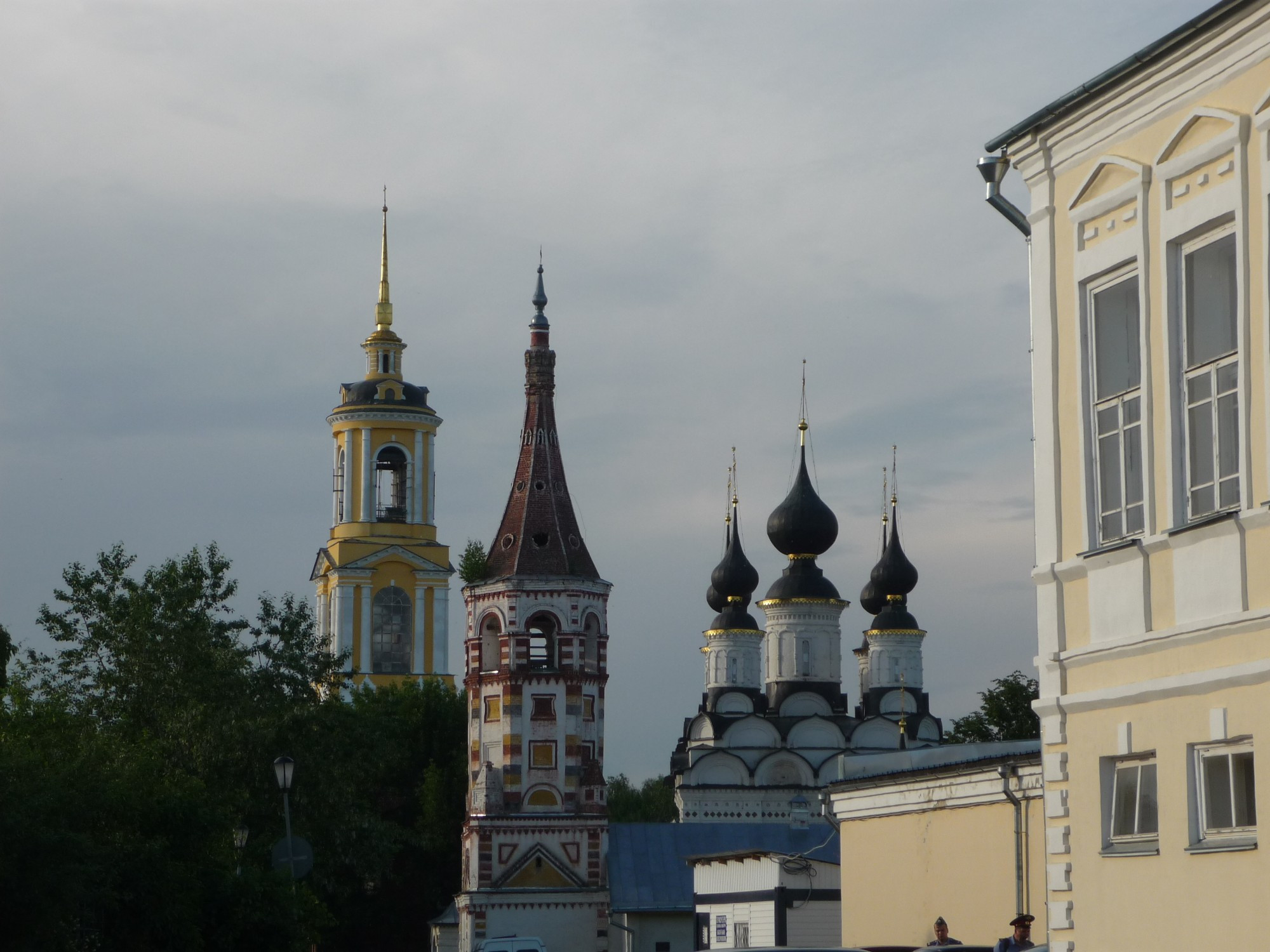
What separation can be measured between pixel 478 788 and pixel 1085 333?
44157mm

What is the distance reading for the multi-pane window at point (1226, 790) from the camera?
36.1ft

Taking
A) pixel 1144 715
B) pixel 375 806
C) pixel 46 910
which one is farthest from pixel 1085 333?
pixel 375 806

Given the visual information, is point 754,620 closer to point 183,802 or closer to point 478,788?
point 478,788

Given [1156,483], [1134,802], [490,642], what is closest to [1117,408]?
[1156,483]

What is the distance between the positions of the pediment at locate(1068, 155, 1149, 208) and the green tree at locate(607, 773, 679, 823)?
266 feet

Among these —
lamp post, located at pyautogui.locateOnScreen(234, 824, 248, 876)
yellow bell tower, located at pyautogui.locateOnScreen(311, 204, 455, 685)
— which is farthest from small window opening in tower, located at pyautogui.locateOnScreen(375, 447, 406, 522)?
lamp post, located at pyautogui.locateOnScreen(234, 824, 248, 876)

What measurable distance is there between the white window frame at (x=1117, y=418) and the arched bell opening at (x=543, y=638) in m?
43.8

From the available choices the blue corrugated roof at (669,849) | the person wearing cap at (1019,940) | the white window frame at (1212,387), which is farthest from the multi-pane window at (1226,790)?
the blue corrugated roof at (669,849)

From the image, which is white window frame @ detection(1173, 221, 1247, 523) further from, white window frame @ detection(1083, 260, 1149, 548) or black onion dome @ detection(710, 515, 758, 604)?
black onion dome @ detection(710, 515, 758, 604)

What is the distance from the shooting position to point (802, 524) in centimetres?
7944

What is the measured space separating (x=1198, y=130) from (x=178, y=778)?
2163 cm

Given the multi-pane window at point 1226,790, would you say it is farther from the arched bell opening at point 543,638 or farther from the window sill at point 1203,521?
the arched bell opening at point 543,638

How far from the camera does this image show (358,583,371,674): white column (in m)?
77.1

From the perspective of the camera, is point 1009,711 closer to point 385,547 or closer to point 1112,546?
point 385,547
